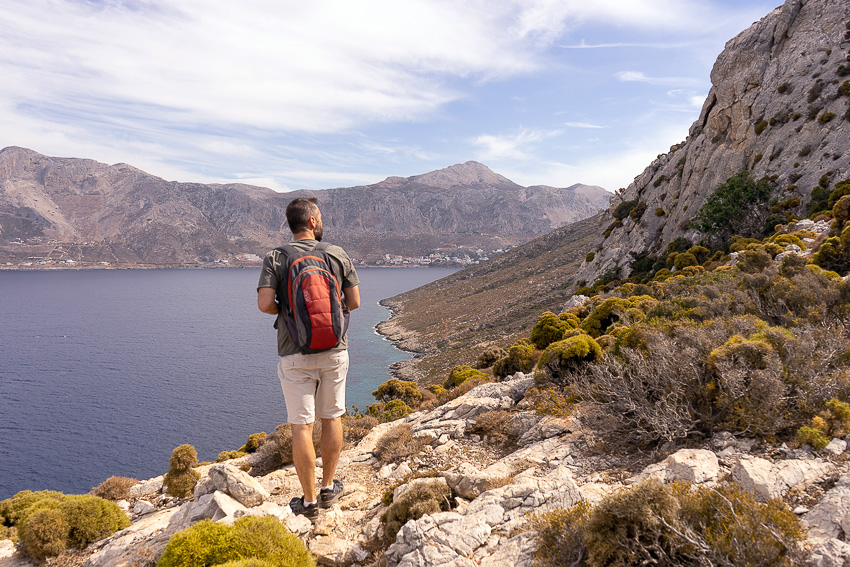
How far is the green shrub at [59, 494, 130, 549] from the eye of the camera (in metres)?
6.82

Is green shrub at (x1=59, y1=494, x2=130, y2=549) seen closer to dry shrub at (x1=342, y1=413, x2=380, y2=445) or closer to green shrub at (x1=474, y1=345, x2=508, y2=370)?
dry shrub at (x1=342, y1=413, x2=380, y2=445)

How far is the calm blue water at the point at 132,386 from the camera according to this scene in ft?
113

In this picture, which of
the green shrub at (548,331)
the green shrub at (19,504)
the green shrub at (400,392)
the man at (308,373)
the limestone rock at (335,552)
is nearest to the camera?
the limestone rock at (335,552)

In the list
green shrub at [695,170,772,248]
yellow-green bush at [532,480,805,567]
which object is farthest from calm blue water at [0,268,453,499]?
yellow-green bush at [532,480,805,567]

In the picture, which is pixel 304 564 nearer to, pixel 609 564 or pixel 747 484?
pixel 609 564

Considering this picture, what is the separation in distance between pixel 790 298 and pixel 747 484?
807cm

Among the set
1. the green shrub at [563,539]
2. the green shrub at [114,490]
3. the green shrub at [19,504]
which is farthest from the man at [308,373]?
the green shrub at [114,490]

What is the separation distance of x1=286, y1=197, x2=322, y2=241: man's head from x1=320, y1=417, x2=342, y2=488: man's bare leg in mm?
2209

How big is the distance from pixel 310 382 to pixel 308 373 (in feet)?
0.38

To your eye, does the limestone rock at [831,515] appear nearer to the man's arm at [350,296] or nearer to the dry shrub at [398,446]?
the man's arm at [350,296]

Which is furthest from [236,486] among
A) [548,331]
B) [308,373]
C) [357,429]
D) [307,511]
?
[548,331]

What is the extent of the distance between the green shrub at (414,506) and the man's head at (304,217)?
3118 millimetres

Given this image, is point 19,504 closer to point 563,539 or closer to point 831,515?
point 563,539

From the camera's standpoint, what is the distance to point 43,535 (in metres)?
6.48
